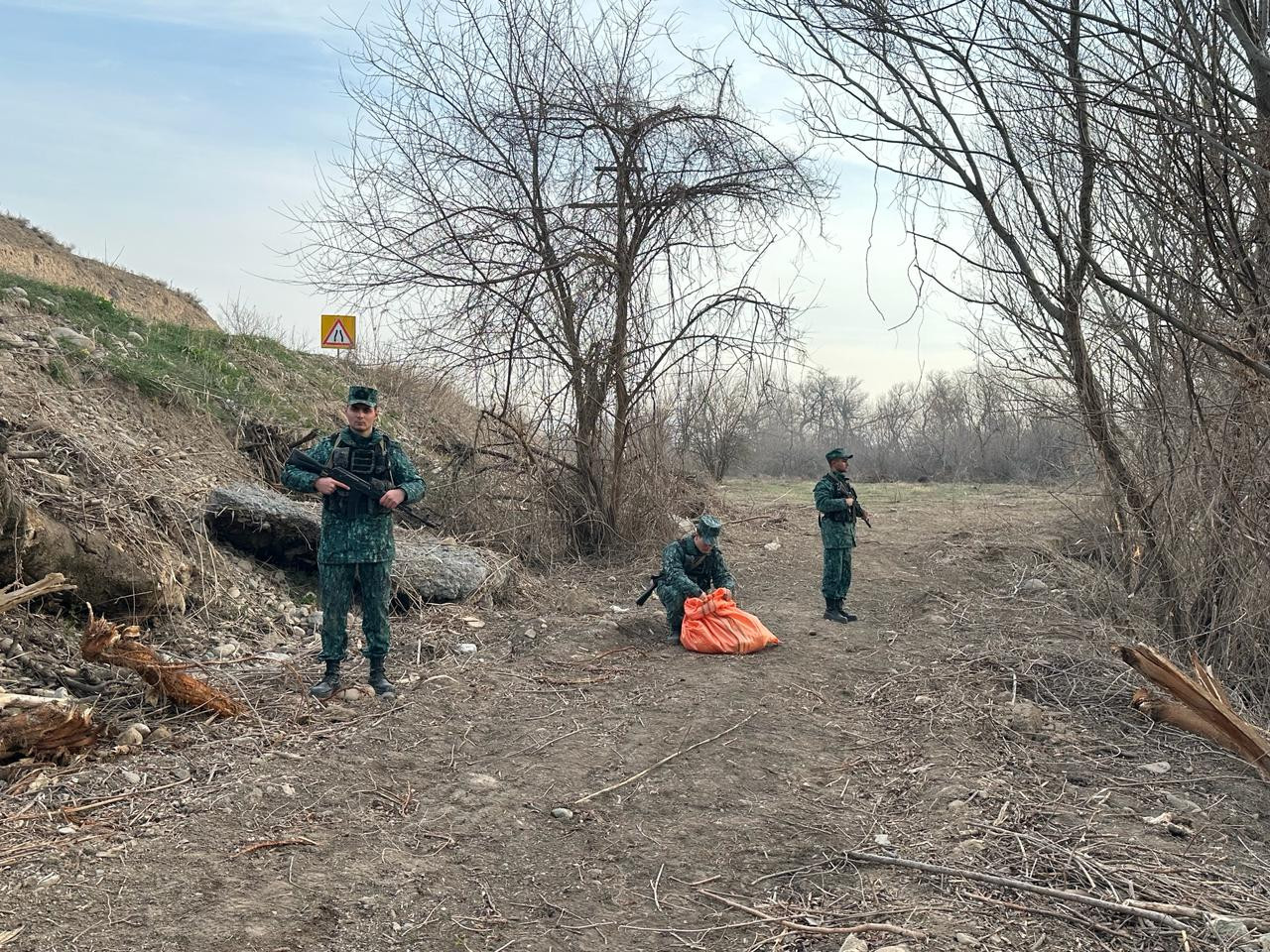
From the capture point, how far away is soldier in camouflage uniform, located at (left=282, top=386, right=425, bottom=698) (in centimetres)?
502

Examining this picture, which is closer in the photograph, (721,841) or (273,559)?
(721,841)

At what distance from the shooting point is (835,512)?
7.59 metres

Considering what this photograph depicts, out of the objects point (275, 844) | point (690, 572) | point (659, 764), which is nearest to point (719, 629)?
point (690, 572)

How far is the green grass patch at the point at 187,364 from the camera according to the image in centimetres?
825

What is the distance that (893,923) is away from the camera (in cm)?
286

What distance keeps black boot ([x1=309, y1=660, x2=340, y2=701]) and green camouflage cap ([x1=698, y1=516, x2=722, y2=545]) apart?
288 centimetres

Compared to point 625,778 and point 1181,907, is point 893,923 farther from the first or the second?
point 625,778

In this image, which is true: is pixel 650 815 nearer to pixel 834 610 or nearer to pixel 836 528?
pixel 836 528

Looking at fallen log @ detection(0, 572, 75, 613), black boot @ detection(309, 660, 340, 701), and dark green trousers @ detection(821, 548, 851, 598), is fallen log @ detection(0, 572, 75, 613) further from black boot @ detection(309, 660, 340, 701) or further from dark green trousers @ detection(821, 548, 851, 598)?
dark green trousers @ detection(821, 548, 851, 598)

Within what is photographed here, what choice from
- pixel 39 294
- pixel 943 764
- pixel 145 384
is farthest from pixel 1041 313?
pixel 39 294

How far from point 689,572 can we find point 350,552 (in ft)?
9.52

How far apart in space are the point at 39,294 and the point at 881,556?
9760 millimetres

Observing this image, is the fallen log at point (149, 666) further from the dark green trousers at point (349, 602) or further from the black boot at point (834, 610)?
the black boot at point (834, 610)

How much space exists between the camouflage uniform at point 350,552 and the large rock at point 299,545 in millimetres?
1640
